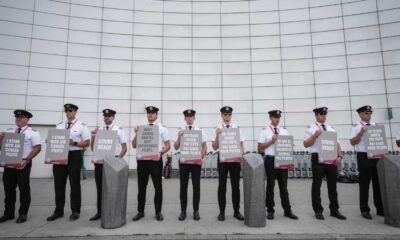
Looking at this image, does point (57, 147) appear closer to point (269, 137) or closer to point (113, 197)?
point (113, 197)

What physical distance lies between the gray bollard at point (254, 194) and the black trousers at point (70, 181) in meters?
3.49

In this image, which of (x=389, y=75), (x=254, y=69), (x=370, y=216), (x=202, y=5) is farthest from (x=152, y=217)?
(x=389, y=75)

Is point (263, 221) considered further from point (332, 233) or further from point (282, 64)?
point (282, 64)

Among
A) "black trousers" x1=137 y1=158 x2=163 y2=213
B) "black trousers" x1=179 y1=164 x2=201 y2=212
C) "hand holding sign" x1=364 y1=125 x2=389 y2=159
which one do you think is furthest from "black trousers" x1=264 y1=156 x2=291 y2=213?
"black trousers" x1=137 y1=158 x2=163 y2=213

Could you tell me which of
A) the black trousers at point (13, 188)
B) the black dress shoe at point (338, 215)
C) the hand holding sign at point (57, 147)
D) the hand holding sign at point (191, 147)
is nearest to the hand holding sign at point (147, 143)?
the hand holding sign at point (191, 147)

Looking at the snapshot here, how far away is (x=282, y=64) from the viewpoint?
1350 centimetres

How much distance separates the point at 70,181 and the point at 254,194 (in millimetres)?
3825

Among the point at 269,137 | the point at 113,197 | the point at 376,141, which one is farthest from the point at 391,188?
the point at 113,197

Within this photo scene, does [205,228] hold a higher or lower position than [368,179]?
lower

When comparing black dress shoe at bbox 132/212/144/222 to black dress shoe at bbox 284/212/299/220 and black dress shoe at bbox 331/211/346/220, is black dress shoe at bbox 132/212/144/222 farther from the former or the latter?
black dress shoe at bbox 331/211/346/220

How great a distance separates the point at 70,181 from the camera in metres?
5.15

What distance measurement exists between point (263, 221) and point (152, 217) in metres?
2.26

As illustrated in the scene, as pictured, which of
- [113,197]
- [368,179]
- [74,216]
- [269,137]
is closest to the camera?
[113,197]

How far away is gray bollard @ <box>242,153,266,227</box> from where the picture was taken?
4.39 m
